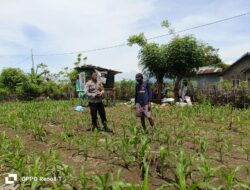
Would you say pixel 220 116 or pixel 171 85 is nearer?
pixel 220 116

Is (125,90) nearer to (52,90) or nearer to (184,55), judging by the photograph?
(184,55)

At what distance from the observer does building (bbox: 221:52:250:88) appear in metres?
25.6

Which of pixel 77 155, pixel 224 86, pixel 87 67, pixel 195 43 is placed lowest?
pixel 77 155

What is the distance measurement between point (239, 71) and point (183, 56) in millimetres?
9545

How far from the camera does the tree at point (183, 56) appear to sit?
1969cm

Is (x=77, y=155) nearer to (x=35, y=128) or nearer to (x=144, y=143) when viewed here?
(x=144, y=143)

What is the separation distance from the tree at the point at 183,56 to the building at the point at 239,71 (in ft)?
22.7

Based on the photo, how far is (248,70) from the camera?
82.1ft

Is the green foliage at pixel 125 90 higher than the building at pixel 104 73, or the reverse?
the building at pixel 104 73

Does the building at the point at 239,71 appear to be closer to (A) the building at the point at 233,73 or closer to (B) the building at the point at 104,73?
(A) the building at the point at 233,73

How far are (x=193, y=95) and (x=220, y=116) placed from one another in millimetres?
8656

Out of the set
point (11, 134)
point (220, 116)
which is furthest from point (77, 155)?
point (220, 116)

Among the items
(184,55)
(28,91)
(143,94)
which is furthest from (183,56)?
(28,91)

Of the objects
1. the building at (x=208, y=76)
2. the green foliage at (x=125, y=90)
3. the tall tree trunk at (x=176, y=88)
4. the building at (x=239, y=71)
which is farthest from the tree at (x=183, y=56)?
the building at (x=208, y=76)
